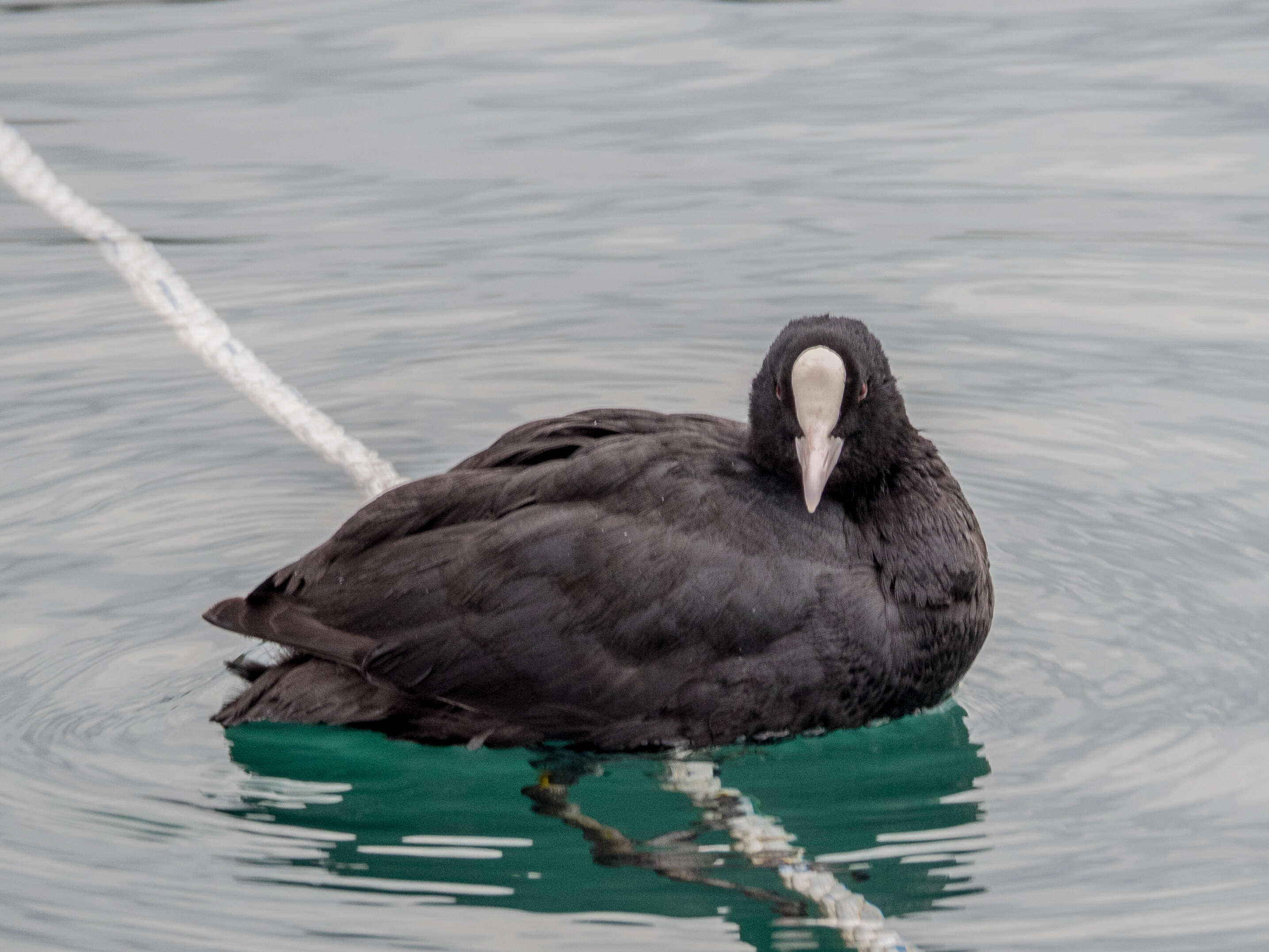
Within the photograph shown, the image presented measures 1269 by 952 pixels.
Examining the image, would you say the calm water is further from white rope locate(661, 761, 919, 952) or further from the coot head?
the coot head

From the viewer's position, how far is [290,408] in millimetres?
6848

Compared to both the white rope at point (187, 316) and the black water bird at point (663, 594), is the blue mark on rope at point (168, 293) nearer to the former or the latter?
the white rope at point (187, 316)

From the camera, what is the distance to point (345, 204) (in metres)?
8.58

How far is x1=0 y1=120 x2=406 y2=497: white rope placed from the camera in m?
6.54

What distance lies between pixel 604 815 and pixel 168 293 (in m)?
3.90

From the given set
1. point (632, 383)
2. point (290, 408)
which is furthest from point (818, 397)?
point (290, 408)

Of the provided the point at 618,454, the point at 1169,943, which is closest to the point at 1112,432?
the point at 618,454

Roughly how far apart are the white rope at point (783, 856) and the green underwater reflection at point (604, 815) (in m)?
0.03

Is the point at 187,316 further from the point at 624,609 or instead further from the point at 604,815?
the point at 604,815

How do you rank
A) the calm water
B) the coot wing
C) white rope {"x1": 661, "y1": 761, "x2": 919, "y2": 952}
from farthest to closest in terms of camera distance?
1. the coot wing
2. the calm water
3. white rope {"x1": 661, "y1": 761, "x2": 919, "y2": 952}

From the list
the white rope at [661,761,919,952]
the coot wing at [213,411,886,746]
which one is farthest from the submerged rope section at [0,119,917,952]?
the coot wing at [213,411,886,746]

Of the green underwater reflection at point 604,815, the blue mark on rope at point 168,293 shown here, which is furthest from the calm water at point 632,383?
the blue mark on rope at point 168,293

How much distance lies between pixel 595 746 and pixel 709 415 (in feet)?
3.27

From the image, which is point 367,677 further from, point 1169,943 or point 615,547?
point 1169,943
